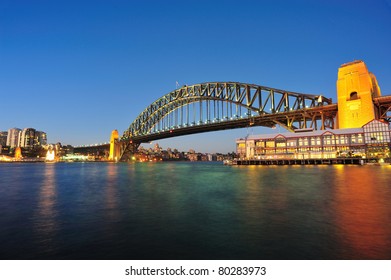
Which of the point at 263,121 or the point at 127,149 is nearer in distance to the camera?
the point at 263,121

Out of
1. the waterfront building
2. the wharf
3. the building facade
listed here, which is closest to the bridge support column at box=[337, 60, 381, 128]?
the waterfront building

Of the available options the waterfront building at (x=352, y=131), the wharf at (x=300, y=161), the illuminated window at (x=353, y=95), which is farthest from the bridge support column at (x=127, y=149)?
the illuminated window at (x=353, y=95)

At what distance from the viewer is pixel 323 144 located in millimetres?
61875

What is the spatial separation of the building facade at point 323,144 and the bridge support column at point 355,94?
2108 mm

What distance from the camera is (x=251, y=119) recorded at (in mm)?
67688

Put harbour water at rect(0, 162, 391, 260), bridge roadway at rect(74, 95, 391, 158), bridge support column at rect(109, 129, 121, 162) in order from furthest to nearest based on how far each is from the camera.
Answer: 1. bridge support column at rect(109, 129, 121, 162)
2. bridge roadway at rect(74, 95, 391, 158)
3. harbour water at rect(0, 162, 391, 260)

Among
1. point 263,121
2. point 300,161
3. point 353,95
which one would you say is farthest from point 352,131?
point 263,121

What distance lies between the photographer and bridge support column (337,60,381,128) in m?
52.3

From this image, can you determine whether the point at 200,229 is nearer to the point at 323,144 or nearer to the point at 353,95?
the point at 353,95

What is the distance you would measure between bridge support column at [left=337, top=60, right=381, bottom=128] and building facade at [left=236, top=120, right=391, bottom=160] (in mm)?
2108

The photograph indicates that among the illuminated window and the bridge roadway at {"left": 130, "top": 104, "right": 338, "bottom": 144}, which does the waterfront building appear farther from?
the bridge roadway at {"left": 130, "top": 104, "right": 338, "bottom": 144}

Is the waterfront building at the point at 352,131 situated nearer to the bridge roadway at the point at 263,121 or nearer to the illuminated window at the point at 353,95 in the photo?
the illuminated window at the point at 353,95

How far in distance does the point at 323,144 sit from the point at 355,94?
1354cm
